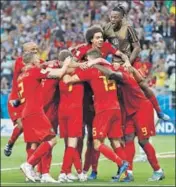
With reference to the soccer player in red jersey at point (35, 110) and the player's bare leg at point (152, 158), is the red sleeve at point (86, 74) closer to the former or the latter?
the soccer player in red jersey at point (35, 110)

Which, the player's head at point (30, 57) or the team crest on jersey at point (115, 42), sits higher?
the team crest on jersey at point (115, 42)

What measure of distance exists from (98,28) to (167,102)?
12796 mm

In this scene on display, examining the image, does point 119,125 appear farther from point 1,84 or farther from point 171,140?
point 1,84

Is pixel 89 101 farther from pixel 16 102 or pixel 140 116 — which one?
pixel 16 102

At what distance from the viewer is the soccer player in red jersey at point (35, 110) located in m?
16.4

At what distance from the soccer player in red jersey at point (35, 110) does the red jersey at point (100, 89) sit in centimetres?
41

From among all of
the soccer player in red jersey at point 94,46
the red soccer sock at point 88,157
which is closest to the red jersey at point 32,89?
the soccer player in red jersey at point 94,46

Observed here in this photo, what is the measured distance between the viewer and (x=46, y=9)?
38.1m

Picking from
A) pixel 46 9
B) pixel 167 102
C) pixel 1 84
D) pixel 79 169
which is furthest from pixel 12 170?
pixel 46 9

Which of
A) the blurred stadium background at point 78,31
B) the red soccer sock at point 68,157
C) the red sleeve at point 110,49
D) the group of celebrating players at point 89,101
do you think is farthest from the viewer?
the blurred stadium background at point 78,31

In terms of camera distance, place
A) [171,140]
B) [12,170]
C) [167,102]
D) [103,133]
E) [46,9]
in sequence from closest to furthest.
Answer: [103,133]
[12,170]
[171,140]
[167,102]
[46,9]

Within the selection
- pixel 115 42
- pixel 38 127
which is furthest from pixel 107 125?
pixel 115 42

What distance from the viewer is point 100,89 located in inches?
654

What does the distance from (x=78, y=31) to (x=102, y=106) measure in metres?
19.4
